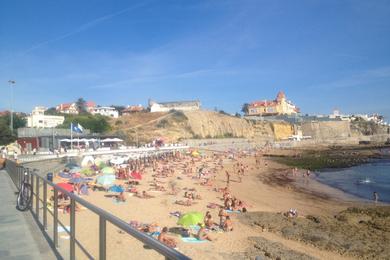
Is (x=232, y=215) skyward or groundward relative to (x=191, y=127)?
groundward

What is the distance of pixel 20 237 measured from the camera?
658 cm

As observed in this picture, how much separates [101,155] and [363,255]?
106 ft

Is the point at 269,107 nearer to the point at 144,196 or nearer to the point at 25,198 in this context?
the point at 144,196

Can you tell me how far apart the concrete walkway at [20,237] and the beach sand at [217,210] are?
1.57ft

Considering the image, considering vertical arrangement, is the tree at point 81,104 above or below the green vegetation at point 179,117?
above

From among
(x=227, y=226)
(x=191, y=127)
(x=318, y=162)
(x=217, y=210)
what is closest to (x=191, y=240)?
(x=227, y=226)

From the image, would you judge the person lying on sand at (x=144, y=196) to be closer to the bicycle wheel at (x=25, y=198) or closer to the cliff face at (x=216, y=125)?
the bicycle wheel at (x=25, y=198)

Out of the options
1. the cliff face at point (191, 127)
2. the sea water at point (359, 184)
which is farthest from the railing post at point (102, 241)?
the cliff face at point (191, 127)

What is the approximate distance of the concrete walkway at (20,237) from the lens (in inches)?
218

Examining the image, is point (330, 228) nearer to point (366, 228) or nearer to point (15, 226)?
point (366, 228)

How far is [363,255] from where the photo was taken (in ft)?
42.7

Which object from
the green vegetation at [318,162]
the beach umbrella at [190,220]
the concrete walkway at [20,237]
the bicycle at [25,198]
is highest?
the bicycle at [25,198]

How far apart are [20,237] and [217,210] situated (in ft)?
46.8

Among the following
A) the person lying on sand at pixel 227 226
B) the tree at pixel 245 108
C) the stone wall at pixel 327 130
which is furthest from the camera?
the tree at pixel 245 108
